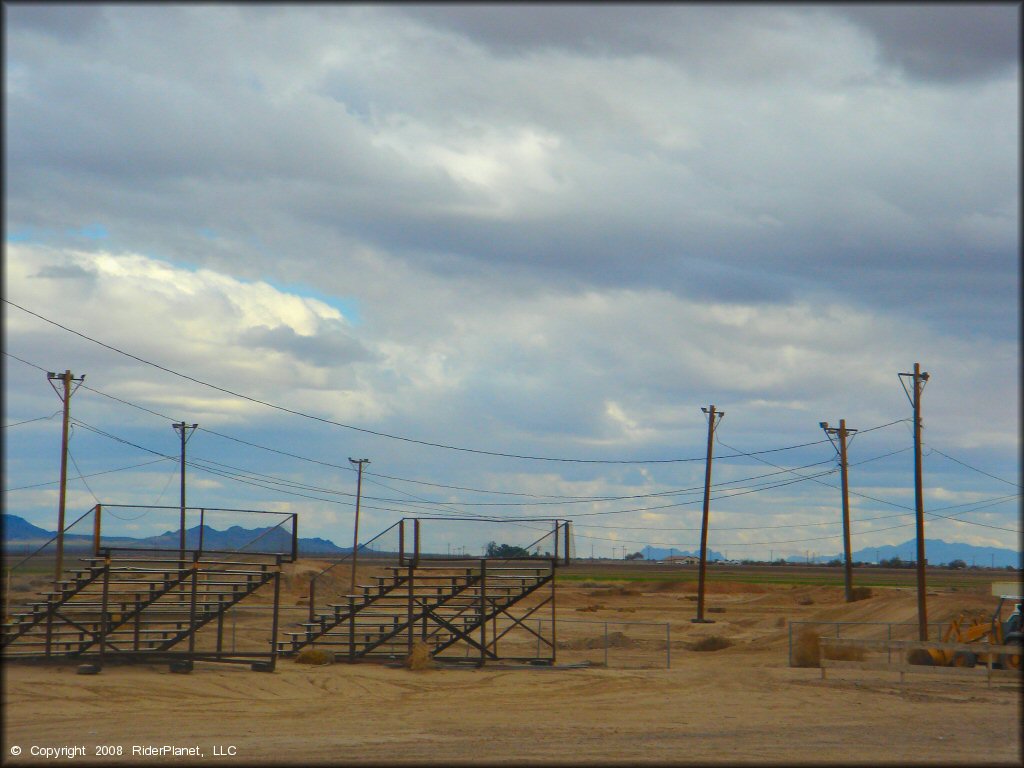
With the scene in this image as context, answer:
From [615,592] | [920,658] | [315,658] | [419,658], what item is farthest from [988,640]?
[615,592]

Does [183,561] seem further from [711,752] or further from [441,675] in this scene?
[711,752]

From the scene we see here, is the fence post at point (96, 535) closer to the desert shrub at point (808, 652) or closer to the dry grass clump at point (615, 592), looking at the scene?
the desert shrub at point (808, 652)

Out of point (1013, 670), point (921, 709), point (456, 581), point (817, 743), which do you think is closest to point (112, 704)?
point (456, 581)

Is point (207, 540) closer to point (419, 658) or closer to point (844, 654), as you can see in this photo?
point (419, 658)

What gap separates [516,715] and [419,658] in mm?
7443

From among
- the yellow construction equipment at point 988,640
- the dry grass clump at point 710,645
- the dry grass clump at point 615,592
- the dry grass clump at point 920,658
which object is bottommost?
the dry grass clump at point 615,592

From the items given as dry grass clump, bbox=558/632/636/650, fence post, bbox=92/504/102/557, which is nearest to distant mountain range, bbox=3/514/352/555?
fence post, bbox=92/504/102/557

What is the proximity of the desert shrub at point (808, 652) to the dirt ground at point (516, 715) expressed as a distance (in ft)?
2.25

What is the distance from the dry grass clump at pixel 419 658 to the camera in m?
26.1

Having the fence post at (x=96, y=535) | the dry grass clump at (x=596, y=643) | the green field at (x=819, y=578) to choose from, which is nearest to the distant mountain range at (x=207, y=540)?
the fence post at (x=96, y=535)

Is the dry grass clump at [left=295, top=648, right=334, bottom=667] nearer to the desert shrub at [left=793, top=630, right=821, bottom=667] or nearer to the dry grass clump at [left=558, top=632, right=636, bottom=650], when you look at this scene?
the dry grass clump at [left=558, top=632, right=636, bottom=650]

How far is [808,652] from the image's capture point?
3084cm

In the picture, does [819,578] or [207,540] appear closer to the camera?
[207,540]

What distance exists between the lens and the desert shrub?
30.6m
